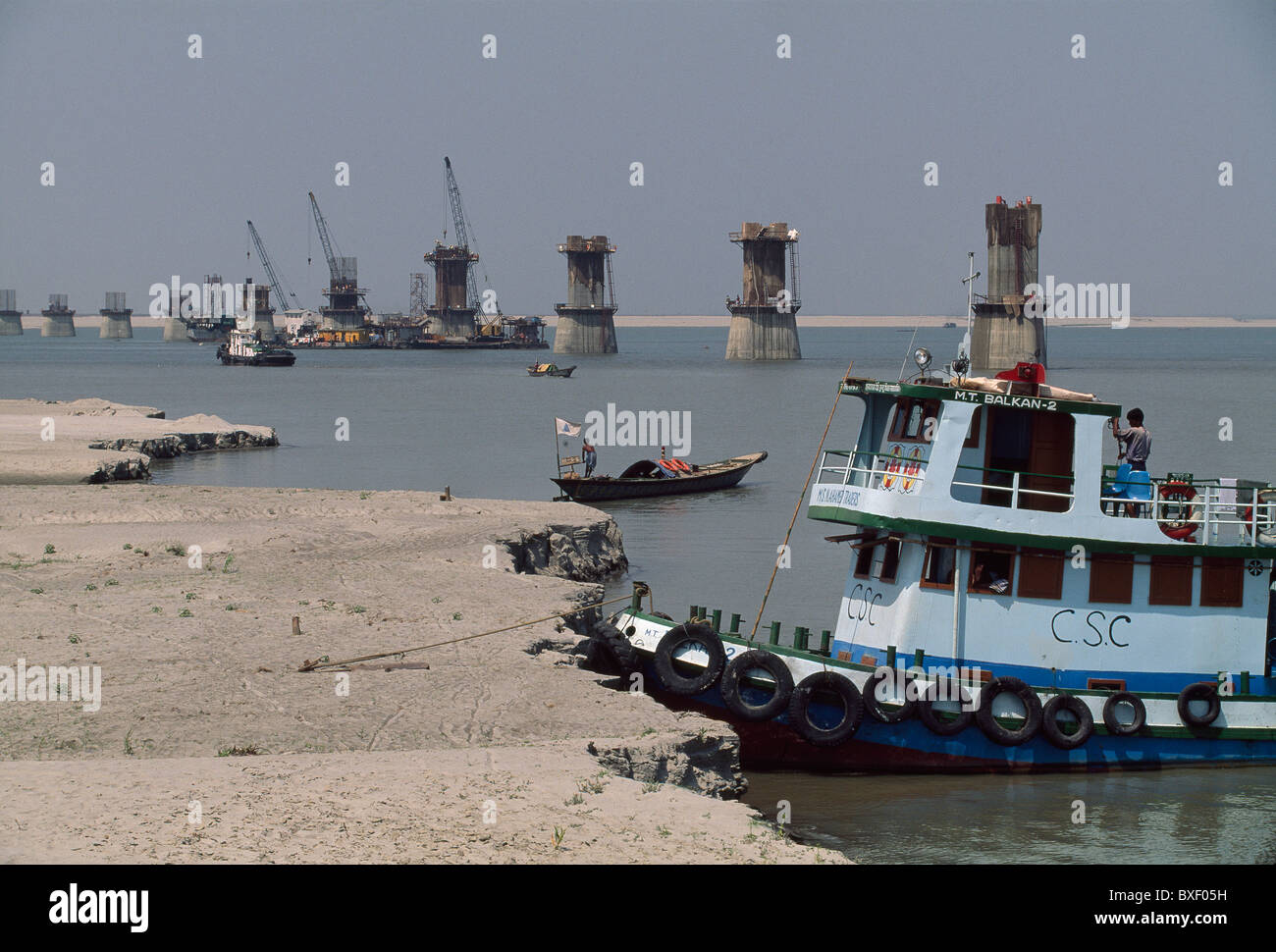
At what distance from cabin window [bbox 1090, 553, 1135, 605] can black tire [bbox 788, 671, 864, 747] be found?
3.77 metres

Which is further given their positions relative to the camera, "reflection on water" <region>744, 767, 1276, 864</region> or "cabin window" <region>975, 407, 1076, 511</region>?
"cabin window" <region>975, 407, 1076, 511</region>

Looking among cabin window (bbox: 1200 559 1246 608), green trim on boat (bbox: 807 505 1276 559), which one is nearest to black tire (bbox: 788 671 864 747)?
green trim on boat (bbox: 807 505 1276 559)

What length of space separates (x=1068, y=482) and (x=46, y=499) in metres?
28.9

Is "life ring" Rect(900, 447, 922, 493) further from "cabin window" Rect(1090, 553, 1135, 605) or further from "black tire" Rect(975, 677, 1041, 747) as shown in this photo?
"black tire" Rect(975, 677, 1041, 747)

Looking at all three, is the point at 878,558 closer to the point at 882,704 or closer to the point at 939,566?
the point at 939,566

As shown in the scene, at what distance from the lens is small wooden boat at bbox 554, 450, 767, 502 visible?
51.9 meters

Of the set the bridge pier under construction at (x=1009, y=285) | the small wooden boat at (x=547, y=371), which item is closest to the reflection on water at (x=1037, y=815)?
the bridge pier under construction at (x=1009, y=285)

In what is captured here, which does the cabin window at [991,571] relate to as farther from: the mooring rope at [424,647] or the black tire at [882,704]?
the mooring rope at [424,647]

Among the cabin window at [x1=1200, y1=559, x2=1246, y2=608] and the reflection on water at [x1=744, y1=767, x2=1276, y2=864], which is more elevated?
the cabin window at [x1=1200, y1=559, x2=1246, y2=608]

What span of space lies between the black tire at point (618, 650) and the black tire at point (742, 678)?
59.1 inches

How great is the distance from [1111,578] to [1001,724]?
2.66 meters

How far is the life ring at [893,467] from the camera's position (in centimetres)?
2105

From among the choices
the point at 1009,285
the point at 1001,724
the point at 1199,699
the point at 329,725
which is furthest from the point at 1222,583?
the point at 1009,285

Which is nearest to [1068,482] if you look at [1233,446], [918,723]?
[918,723]
